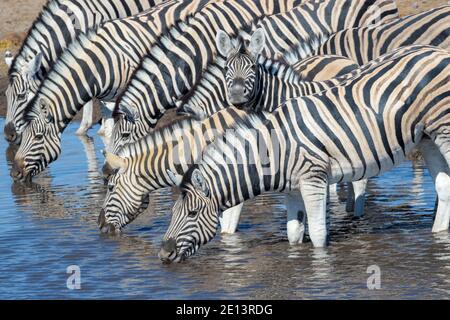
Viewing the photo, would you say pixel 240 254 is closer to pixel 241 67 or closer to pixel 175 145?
pixel 175 145

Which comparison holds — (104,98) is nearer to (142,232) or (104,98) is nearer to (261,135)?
(142,232)

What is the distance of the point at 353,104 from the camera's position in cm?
1537

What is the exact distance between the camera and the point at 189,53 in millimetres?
19078

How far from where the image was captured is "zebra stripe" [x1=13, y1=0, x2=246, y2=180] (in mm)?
19438

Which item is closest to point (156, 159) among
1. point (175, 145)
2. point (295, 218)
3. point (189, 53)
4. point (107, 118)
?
point (175, 145)

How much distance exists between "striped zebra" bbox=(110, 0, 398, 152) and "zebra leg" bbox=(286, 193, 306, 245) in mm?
3147

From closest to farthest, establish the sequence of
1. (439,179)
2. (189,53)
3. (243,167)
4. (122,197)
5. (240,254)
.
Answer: (243,167), (240,254), (439,179), (122,197), (189,53)

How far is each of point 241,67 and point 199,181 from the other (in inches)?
86.2

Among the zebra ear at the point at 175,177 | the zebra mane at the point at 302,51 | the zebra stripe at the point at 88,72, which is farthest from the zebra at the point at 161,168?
the zebra stripe at the point at 88,72

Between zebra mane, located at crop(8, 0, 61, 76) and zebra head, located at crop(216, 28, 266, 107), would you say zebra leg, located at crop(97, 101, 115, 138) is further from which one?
zebra head, located at crop(216, 28, 266, 107)

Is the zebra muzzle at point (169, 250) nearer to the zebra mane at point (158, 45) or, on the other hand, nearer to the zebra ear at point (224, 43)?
the zebra ear at point (224, 43)

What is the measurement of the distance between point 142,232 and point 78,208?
1.91m

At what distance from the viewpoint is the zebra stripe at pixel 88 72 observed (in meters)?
19.4

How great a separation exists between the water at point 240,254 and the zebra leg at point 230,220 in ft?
0.50
